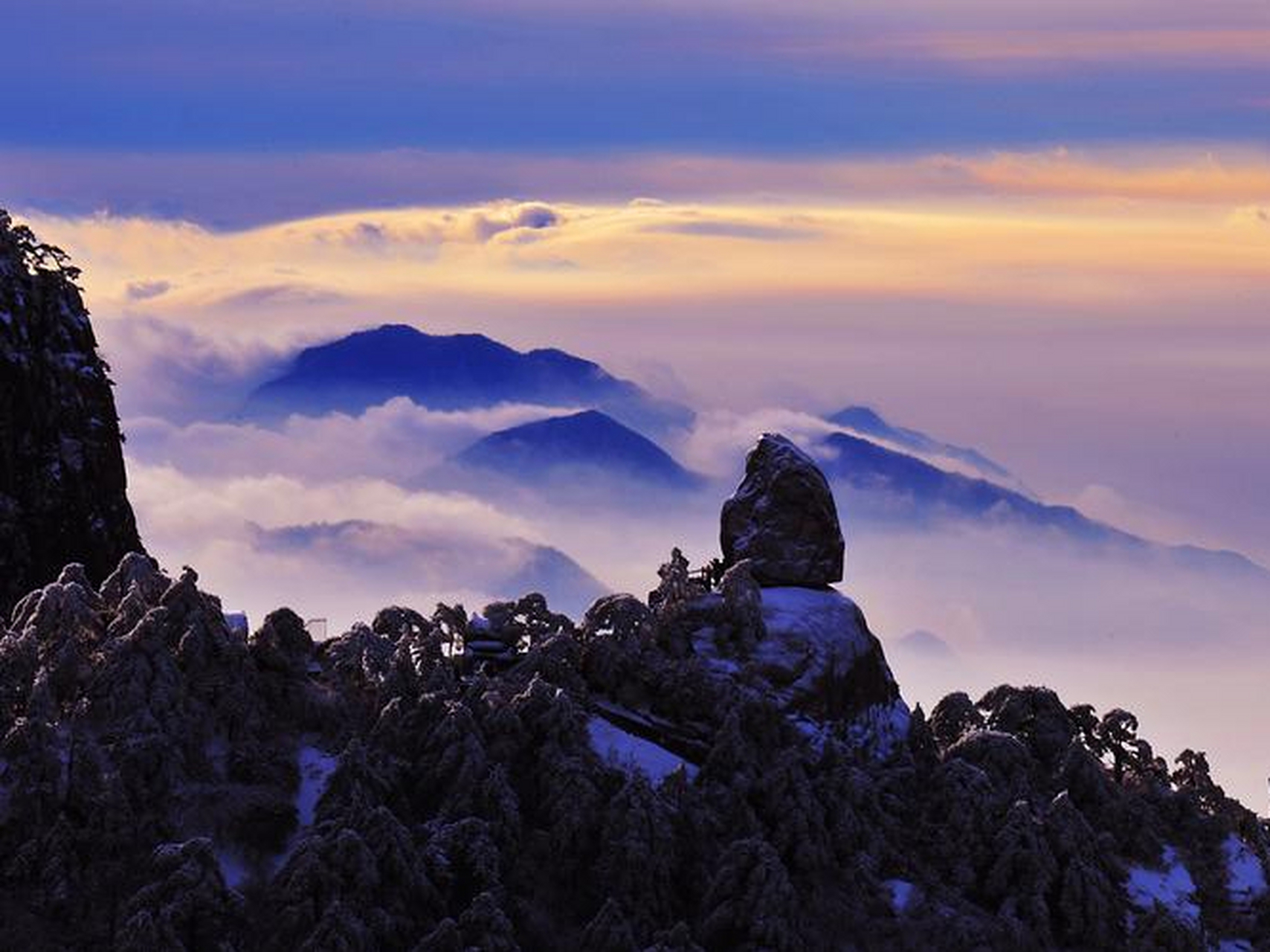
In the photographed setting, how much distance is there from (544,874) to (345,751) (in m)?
5.94

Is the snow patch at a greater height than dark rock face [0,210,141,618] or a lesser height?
lesser

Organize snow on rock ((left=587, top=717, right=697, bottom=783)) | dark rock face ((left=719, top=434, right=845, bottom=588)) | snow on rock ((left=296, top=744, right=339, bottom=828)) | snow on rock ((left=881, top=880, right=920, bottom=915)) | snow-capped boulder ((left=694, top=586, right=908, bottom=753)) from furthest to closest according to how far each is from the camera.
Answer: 1. dark rock face ((left=719, top=434, right=845, bottom=588))
2. snow-capped boulder ((left=694, top=586, right=908, bottom=753))
3. snow on rock ((left=587, top=717, right=697, bottom=783))
4. snow on rock ((left=881, top=880, right=920, bottom=915))
5. snow on rock ((left=296, top=744, right=339, bottom=828))

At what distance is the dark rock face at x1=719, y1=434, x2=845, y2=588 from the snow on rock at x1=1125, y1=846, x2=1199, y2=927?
1303 centimetres

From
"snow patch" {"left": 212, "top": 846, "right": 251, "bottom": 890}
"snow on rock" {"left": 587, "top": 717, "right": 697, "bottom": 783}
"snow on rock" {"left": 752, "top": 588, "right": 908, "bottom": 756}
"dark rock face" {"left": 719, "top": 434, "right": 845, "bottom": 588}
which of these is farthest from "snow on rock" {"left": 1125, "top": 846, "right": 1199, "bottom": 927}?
"snow patch" {"left": 212, "top": 846, "right": 251, "bottom": 890}

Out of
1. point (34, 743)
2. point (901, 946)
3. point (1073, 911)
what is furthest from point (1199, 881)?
point (34, 743)

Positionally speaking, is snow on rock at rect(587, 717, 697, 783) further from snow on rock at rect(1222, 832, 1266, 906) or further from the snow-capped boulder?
snow on rock at rect(1222, 832, 1266, 906)

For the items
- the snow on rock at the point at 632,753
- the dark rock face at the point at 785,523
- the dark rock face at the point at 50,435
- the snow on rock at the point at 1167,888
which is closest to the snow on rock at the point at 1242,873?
the snow on rock at the point at 1167,888

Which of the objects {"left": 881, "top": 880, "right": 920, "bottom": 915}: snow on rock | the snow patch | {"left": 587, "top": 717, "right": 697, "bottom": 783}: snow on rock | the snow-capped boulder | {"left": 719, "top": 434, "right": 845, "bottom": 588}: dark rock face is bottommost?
{"left": 881, "top": 880, "right": 920, "bottom": 915}: snow on rock

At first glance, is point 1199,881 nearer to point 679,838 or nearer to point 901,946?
point 901,946

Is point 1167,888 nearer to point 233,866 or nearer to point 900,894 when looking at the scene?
point 900,894

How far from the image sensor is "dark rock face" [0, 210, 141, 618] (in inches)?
2685

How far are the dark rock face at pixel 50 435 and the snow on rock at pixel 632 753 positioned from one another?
19.3 m

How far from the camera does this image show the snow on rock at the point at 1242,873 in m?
64.0

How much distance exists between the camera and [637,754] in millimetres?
60469
